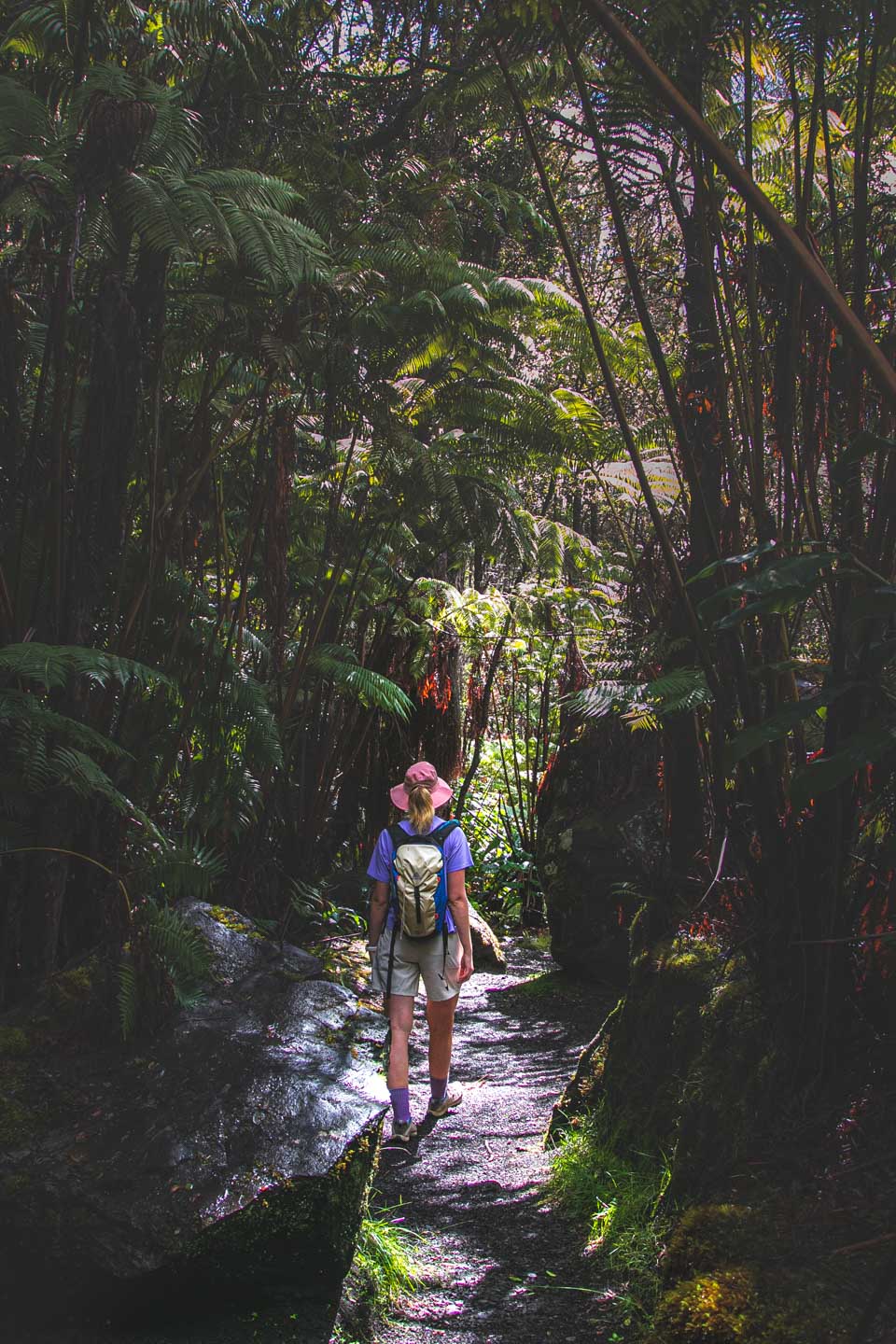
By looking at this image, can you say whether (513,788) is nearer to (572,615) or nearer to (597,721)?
(572,615)

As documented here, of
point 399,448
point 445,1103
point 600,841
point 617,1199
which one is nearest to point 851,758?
point 617,1199

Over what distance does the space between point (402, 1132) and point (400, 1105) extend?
0.09m

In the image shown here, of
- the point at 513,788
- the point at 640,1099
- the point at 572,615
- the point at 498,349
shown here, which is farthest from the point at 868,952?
the point at 513,788

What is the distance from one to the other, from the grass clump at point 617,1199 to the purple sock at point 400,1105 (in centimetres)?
56

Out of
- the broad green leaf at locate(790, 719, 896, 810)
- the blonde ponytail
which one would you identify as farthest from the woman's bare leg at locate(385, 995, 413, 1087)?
the broad green leaf at locate(790, 719, 896, 810)

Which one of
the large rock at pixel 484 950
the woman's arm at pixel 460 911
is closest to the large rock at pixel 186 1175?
the woman's arm at pixel 460 911

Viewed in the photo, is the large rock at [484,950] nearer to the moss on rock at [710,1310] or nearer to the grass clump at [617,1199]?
the grass clump at [617,1199]

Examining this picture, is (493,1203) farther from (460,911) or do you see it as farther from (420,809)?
(420,809)

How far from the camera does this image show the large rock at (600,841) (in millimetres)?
6898

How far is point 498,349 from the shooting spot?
24.2 feet

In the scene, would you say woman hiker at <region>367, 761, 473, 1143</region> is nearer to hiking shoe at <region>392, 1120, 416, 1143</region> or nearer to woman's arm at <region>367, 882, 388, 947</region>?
woman's arm at <region>367, 882, 388, 947</region>

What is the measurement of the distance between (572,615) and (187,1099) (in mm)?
6439

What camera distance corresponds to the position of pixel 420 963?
4289 mm

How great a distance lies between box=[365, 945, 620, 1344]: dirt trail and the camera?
2.69 m
